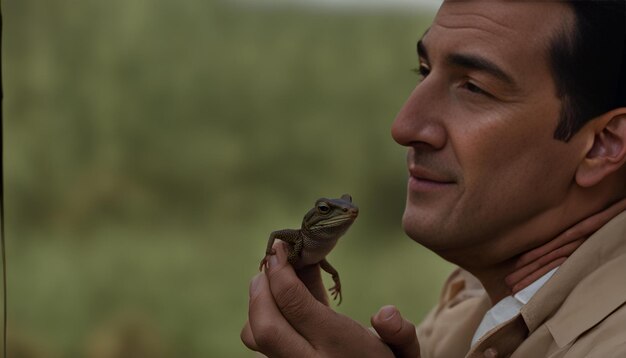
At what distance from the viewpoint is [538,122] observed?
2.59m

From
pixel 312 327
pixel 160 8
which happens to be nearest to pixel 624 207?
pixel 312 327

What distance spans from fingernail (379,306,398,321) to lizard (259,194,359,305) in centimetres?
25

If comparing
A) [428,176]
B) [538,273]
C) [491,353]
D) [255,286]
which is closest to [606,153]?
[538,273]

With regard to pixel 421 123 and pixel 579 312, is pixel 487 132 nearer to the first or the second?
pixel 421 123

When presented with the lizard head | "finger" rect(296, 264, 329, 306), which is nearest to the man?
the lizard head

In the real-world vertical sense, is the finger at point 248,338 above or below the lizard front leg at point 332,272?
below

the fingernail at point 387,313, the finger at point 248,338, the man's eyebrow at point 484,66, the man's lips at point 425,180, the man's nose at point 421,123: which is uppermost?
the man's eyebrow at point 484,66

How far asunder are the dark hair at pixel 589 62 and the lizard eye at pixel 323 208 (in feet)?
2.09

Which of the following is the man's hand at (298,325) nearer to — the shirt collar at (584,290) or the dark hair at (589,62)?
the shirt collar at (584,290)

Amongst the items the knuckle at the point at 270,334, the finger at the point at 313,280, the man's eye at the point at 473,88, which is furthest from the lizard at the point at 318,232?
the man's eye at the point at 473,88

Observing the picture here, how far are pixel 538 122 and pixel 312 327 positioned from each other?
80cm

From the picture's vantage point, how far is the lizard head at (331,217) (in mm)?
2609

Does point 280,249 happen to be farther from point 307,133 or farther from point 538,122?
point 307,133

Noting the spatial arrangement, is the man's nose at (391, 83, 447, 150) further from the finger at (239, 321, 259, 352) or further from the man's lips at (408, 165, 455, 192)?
the finger at (239, 321, 259, 352)
